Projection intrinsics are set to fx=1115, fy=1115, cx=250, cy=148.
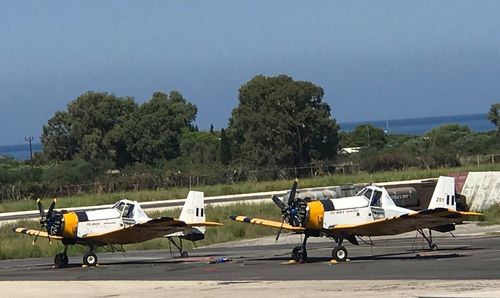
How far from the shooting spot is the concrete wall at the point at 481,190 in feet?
154

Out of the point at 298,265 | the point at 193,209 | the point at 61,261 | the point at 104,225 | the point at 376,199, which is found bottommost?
the point at 61,261

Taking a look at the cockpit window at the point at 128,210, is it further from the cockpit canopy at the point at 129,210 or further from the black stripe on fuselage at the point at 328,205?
the black stripe on fuselage at the point at 328,205

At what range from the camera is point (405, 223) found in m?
29.7

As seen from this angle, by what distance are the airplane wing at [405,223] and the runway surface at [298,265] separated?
78 centimetres

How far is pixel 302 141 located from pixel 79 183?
71.9ft

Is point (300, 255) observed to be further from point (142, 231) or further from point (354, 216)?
point (142, 231)

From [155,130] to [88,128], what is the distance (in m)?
7.23

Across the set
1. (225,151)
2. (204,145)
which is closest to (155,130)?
(204,145)

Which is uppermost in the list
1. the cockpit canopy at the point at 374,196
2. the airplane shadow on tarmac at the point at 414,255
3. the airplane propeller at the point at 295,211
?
the cockpit canopy at the point at 374,196

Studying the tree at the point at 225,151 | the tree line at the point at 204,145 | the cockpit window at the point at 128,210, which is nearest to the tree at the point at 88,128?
the tree line at the point at 204,145

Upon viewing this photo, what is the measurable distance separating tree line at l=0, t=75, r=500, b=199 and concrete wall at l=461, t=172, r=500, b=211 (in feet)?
131

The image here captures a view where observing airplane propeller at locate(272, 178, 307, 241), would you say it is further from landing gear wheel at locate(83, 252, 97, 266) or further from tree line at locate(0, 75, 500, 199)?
tree line at locate(0, 75, 500, 199)

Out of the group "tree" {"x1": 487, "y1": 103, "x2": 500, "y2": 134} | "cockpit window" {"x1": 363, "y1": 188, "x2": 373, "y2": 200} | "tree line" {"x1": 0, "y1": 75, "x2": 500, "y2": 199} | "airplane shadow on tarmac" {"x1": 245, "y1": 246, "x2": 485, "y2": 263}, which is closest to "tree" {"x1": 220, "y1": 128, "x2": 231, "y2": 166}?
"tree line" {"x1": 0, "y1": 75, "x2": 500, "y2": 199}

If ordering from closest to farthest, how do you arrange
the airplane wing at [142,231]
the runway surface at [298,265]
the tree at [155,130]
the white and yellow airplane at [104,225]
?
the runway surface at [298,265] → the airplane wing at [142,231] → the white and yellow airplane at [104,225] → the tree at [155,130]
